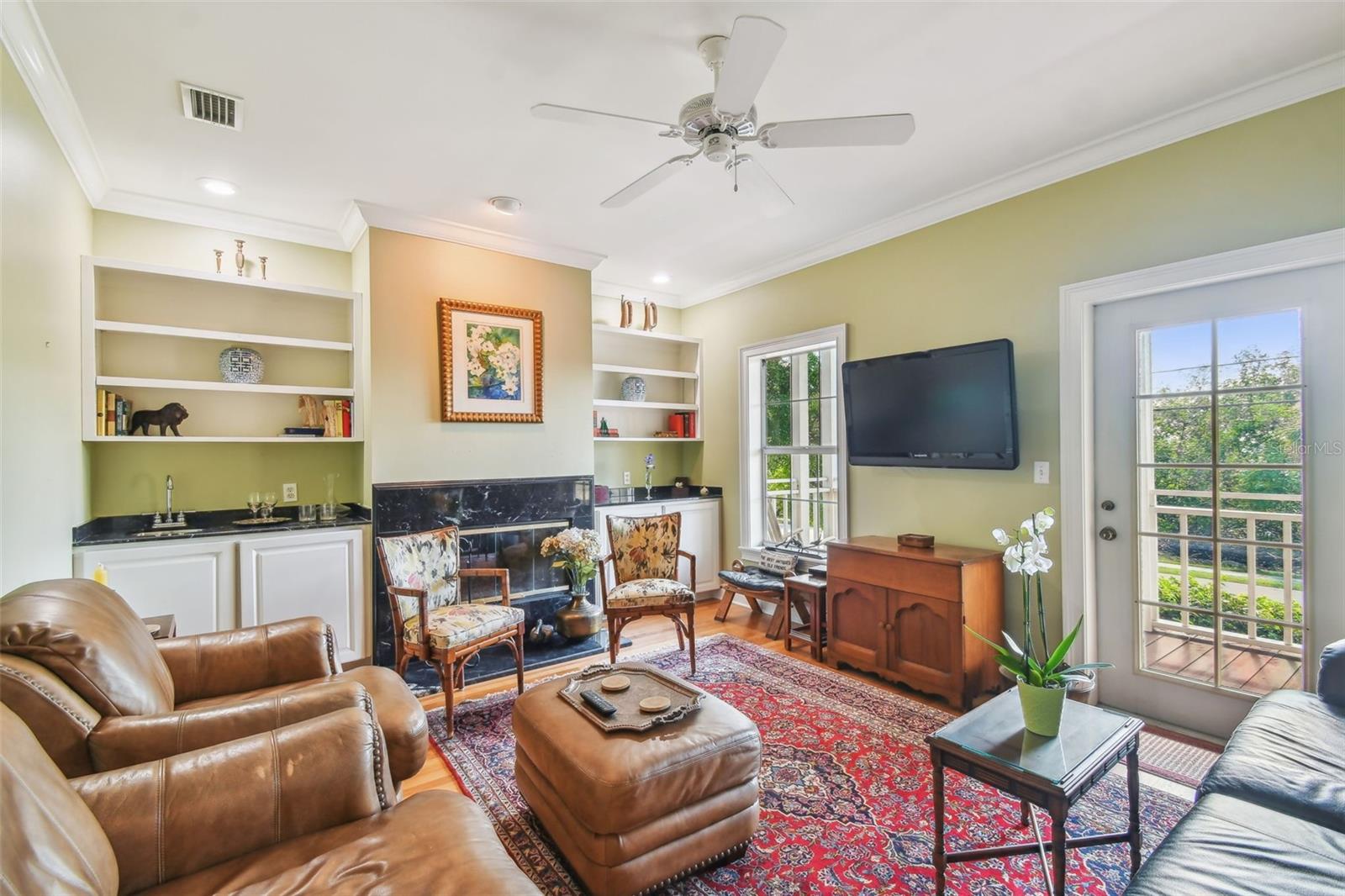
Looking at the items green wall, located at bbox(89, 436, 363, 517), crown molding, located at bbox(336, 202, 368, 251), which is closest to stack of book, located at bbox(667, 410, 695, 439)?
green wall, located at bbox(89, 436, 363, 517)

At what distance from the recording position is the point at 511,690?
3201 mm

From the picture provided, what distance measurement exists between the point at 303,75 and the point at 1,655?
207cm

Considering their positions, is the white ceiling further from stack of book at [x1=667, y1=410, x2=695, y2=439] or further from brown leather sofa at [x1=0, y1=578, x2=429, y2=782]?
stack of book at [x1=667, y1=410, x2=695, y2=439]

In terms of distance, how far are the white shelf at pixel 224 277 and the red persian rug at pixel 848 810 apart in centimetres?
255

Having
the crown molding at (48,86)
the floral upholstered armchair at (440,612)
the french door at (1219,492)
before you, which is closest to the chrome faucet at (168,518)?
the floral upholstered armchair at (440,612)

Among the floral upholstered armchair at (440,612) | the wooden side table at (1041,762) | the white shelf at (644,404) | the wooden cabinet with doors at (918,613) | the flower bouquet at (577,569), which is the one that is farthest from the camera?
the white shelf at (644,404)

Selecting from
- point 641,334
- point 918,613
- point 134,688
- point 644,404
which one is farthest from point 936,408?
point 134,688

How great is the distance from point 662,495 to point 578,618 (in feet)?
5.20

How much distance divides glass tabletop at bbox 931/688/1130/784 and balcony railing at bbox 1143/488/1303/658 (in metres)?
1.29

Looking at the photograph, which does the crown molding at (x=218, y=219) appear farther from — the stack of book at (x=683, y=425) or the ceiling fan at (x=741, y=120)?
the stack of book at (x=683, y=425)

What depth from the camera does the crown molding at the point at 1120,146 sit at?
2199mm

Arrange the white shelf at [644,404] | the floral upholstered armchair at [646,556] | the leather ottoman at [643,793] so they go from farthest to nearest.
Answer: the white shelf at [644,404] < the floral upholstered armchair at [646,556] < the leather ottoman at [643,793]

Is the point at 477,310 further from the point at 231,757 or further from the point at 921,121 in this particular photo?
the point at 231,757

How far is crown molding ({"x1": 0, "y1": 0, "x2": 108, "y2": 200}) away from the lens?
184 cm
